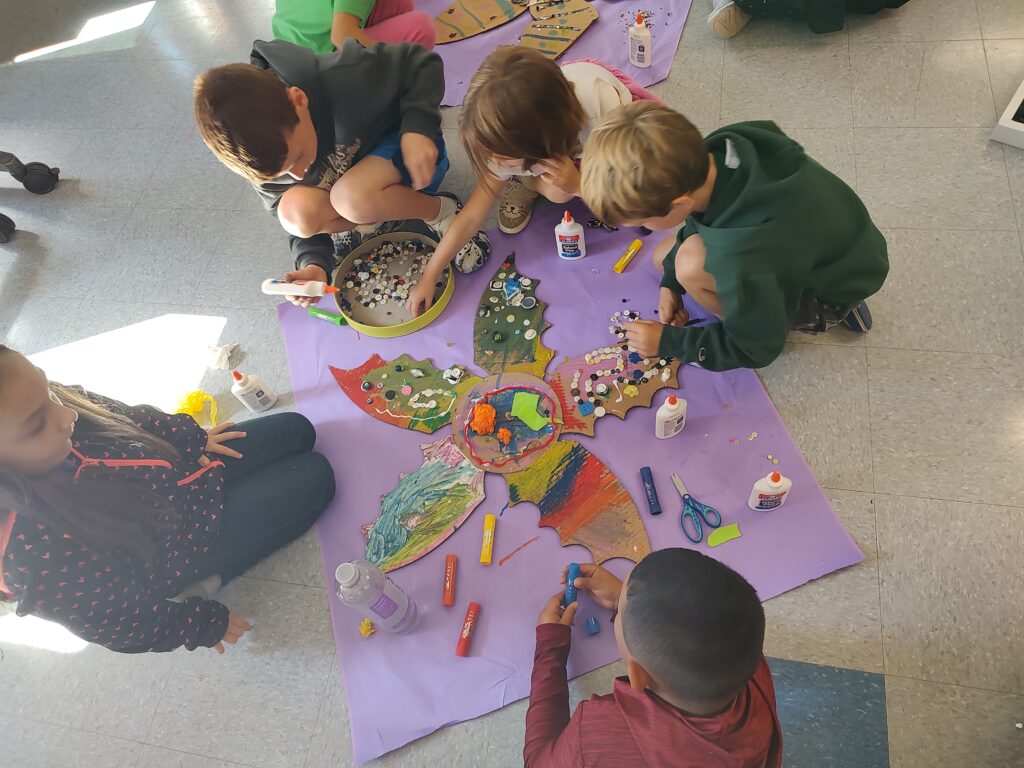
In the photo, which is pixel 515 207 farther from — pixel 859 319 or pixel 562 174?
pixel 859 319

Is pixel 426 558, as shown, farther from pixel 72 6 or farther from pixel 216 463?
pixel 72 6

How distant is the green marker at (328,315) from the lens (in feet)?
5.41

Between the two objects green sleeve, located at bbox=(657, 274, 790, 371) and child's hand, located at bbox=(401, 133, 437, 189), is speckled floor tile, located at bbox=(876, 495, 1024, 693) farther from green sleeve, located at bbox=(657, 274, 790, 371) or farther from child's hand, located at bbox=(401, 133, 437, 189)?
child's hand, located at bbox=(401, 133, 437, 189)

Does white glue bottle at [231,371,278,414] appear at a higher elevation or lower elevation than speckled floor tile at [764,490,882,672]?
higher

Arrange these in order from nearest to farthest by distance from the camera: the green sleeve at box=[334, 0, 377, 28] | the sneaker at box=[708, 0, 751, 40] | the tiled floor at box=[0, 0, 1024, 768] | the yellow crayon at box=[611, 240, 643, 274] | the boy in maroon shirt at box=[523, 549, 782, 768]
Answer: the boy in maroon shirt at box=[523, 549, 782, 768] < the tiled floor at box=[0, 0, 1024, 768] < the yellow crayon at box=[611, 240, 643, 274] < the green sleeve at box=[334, 0, 377, 28] < the sneaker at box=[708, 0, 751, 40]

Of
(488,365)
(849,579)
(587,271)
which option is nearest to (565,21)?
(587,271)

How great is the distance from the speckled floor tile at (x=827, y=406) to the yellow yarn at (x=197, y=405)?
1273mm

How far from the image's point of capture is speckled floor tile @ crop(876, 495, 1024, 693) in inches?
43.4

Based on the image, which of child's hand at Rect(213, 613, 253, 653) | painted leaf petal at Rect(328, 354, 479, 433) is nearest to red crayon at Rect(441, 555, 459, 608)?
painted leaf petal at Rect(328, 354, 479, 433)

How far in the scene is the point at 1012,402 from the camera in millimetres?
1291

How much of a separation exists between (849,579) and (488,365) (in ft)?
2.74

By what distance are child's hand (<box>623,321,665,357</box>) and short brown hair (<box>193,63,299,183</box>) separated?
76cm

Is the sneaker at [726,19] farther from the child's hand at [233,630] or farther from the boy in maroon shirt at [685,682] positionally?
the child's hand at [233,630]

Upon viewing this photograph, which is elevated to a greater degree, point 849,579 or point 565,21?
point 565,21
